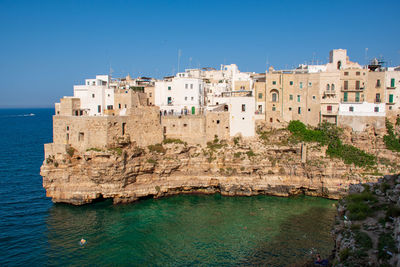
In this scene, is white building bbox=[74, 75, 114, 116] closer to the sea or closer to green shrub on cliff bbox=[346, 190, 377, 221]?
the sea

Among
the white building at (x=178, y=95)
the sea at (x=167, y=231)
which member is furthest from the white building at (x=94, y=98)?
the sea at (x=167, y=231)

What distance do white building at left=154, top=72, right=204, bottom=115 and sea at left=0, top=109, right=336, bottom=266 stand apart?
1282cm

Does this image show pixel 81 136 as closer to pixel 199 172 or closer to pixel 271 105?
pixel 199 172

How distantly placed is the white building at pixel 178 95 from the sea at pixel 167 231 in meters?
12.8

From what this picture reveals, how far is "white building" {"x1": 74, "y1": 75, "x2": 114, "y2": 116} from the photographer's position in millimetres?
37906

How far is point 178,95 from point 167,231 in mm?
20772

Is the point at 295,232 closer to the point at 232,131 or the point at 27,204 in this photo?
the point at 232,131

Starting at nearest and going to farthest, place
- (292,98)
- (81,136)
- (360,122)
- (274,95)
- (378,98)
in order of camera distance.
Answer: (81,136)
(360,122)
(378,98)
(292,98)
(274,95)

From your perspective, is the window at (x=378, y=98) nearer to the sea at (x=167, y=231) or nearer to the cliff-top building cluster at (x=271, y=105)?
the cliff-top building cluster at (x=271, y=105)

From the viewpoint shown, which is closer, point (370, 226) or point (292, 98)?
point (370, 226)

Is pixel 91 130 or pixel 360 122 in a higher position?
pixel 360 122

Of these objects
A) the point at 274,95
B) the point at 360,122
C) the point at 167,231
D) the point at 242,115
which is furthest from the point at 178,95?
the point at 360,122

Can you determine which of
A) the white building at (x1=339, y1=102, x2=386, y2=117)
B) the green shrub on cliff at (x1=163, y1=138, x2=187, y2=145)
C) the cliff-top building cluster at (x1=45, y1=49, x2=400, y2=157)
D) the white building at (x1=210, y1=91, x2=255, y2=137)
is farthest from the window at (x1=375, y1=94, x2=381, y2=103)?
the green shrub on cliff at (x1=163, y1=138, x2=187, y2=145)

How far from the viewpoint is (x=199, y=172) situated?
1420 inches
